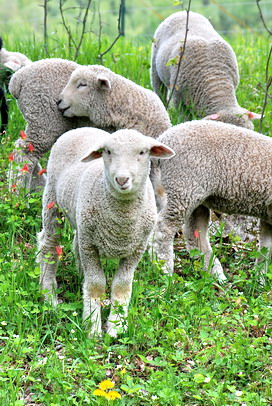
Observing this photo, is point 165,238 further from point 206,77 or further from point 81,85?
point 206,77

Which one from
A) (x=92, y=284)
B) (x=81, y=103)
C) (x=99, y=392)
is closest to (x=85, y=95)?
(x=81, y=103)

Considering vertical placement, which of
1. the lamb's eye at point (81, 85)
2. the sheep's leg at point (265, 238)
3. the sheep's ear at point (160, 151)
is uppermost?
the sheep's ear at point (160, 151)

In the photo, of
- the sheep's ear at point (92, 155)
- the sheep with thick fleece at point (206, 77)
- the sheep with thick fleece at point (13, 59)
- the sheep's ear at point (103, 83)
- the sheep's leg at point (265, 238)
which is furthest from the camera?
the sheep with thick fleece at point (13, 59)

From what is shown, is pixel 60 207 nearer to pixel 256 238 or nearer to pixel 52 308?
pixel 52 308

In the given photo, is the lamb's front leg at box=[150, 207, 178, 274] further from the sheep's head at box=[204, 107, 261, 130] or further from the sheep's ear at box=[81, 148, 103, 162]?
the sheep's head at box=[204, 107, 261, 130]

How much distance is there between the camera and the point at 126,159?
3588mm

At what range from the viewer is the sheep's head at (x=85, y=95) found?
217 inches

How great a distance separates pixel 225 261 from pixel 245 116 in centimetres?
143

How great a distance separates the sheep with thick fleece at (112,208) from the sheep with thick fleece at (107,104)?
1.36 m

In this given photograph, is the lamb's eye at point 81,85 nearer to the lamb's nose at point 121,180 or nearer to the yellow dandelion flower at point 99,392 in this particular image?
the lamb's nose at point 121,180

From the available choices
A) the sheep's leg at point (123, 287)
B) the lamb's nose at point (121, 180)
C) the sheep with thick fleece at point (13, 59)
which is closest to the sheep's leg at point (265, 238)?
the sheep's leg at point (123, 287)

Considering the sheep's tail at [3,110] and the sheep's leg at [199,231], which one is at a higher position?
the sheep's tail at [3,110]

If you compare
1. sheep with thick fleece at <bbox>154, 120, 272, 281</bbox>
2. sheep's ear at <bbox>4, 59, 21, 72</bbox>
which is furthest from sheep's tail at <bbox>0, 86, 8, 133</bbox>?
sheep with thick fleece at <bbox>154, 120, 272, 281</bbox>

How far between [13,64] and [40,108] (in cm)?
148
